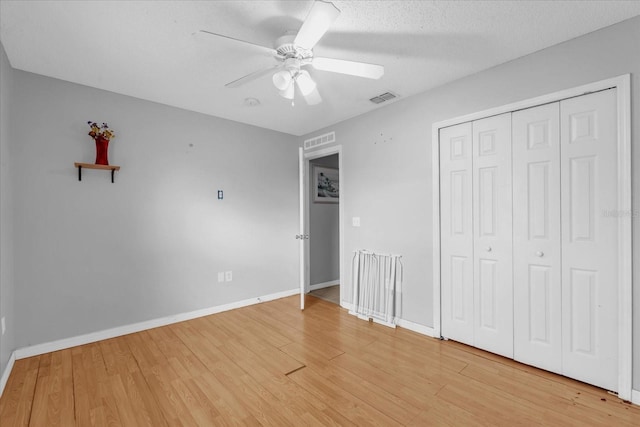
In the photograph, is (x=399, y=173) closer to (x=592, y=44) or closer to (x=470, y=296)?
(x=470, y=296)

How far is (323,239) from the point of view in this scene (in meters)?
4.85

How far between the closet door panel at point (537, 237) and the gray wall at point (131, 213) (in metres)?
2.98

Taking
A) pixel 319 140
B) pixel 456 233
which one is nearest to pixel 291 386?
pixel 456 233

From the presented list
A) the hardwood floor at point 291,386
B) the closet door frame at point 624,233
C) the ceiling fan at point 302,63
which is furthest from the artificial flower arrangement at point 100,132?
the closet door frame at point 624,233

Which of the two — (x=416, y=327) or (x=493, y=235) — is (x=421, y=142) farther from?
(x=416, y=327)

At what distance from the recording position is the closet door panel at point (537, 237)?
7.00ft

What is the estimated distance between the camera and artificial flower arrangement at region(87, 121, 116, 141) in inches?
106

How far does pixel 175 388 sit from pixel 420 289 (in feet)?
7.68

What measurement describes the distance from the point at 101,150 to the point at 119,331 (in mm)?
1842

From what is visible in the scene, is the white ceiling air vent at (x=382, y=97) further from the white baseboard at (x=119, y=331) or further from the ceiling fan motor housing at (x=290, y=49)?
the white baseboard at (x=119, y=331)

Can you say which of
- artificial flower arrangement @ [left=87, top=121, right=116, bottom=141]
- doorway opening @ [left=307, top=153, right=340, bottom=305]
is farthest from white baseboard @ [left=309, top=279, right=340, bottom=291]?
artificial flower arrangement @ [left=87, top=121, right=116, bottom=141]

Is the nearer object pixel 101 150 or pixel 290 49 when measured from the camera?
pixel 290 49

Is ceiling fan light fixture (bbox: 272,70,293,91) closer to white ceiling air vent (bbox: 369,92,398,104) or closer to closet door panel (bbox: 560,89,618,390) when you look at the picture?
white ceiling air vent (bbox: 369,92,398,104)

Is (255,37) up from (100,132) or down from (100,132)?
up
